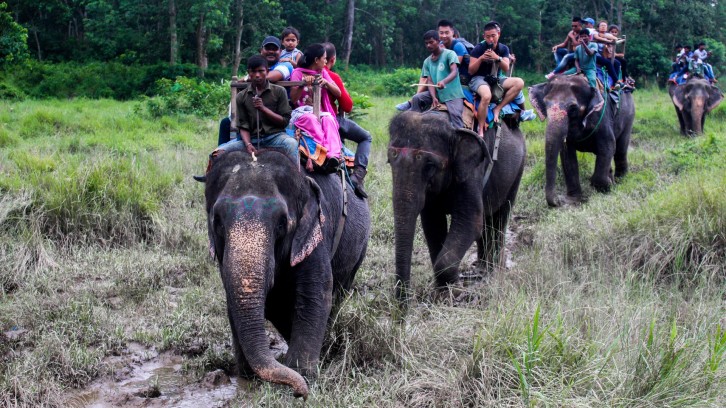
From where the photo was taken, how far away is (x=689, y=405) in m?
3.79

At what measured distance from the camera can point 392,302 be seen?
5.43 m

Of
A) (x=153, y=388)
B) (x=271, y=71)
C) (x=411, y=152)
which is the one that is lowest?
(x=153, y=388)

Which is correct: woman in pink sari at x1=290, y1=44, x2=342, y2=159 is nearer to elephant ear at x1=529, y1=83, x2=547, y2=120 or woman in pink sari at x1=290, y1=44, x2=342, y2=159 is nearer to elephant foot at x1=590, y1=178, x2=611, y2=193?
elephant ear at x1=529, y1=83, x2=547, y2=120

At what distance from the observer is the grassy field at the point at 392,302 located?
13.5 ft

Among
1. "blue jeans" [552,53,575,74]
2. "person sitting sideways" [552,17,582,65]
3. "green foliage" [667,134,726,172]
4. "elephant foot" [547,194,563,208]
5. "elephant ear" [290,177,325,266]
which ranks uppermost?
"person sitting sideways" [552,17,582,65]

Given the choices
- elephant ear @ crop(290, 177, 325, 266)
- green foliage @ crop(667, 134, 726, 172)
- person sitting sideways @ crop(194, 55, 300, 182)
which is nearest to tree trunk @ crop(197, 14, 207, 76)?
green foliage @ crop(667, 134, 726, 172)

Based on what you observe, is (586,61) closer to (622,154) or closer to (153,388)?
(622,154)

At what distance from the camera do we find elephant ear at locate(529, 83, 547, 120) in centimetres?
1055

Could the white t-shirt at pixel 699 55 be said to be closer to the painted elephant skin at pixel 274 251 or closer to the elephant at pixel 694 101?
the elephant at pixel 694 101

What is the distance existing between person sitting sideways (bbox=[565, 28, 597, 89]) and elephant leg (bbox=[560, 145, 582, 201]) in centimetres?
91

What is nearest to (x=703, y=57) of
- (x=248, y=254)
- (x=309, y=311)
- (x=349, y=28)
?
(x=309, y=311)

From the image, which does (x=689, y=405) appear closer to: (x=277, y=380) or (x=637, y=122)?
(x=277, y=380)

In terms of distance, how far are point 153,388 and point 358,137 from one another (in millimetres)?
2443

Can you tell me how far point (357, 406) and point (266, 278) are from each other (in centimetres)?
83
